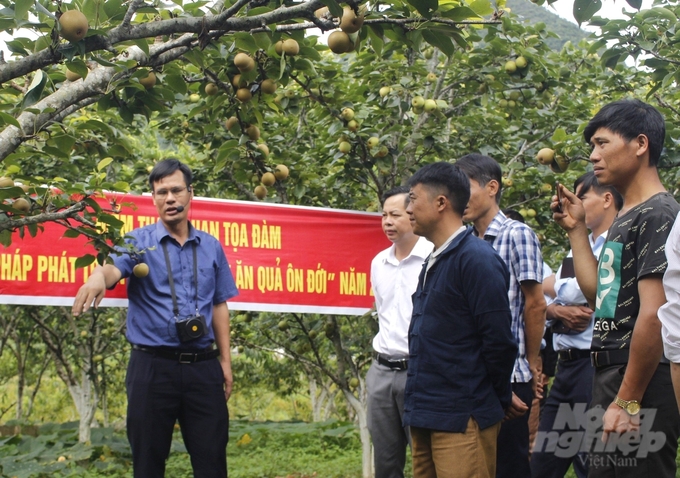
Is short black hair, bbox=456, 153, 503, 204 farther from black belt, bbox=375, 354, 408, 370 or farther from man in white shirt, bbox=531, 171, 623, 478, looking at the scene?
black belt, bbox=375, 354, 408, 370

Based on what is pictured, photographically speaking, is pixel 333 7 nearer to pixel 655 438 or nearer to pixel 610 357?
pixel 610 357

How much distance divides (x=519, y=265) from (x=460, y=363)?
0.73m

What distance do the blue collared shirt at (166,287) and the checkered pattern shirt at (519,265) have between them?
142 cm

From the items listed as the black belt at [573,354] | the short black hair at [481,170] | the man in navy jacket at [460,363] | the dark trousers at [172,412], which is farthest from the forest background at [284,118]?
the black belt at [573,354]

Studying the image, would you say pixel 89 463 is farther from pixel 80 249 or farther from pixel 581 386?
pixel 581 386

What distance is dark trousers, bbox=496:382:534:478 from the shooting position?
3.14m

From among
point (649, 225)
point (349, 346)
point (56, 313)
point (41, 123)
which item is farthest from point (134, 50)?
point (56, 313)

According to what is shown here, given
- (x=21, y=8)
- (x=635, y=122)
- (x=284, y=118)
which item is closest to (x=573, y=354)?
(x=635, y=122)

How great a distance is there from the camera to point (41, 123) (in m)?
2.28

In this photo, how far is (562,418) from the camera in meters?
3.45

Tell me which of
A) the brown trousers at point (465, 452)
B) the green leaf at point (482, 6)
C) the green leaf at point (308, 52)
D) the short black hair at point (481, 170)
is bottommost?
the brown trousers at point (465, 452)

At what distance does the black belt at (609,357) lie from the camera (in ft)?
7.75

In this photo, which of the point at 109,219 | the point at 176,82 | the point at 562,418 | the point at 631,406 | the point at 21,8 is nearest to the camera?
the point at 21,8

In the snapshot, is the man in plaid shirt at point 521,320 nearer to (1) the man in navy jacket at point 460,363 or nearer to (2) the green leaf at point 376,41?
(1) the man in navy jacket at point 460,363
